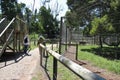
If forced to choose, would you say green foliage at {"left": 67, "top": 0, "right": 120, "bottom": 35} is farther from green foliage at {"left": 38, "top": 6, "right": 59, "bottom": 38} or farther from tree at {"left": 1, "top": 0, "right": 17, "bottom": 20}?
tree at {"left": 1, "top": 0, "right": 17, "bottom": 20}

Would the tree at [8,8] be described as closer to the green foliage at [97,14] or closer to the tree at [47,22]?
the tree at [47,22]

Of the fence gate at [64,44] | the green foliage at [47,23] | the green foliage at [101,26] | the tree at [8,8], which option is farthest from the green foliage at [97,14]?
the tree at [8,8]

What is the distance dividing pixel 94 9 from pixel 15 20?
19.3 meters

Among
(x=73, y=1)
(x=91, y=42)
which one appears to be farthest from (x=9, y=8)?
(x=73, y=1)

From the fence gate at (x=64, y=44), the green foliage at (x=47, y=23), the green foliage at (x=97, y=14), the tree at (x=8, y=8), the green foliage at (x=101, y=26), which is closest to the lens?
the fence gate at (x=64, y=44)

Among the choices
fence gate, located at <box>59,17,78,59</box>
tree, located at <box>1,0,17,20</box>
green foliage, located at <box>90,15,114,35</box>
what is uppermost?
tree, located at <box>1,0,17,20</box>

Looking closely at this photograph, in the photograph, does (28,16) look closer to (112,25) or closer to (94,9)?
(94,9)

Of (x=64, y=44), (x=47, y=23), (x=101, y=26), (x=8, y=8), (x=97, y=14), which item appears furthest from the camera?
(x=8, y=8)

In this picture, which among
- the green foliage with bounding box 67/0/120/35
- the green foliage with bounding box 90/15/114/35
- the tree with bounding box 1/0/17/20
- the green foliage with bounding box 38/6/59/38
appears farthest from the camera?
the green foliage with bounding box 38/6/59/38

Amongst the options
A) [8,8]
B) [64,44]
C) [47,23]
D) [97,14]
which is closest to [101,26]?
[97,14]

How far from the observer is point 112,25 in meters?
30.0

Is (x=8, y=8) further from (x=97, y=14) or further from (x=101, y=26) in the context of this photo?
(x=101, y=26)

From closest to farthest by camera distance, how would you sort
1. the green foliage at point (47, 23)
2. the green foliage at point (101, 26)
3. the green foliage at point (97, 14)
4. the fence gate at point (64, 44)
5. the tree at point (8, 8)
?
the fence gate at point (64, 44) → the green foliage at point (97, 14) → the green foliage at point (101, 26) → the tree at point (8, 8) → the green foliage at point (47, 23)

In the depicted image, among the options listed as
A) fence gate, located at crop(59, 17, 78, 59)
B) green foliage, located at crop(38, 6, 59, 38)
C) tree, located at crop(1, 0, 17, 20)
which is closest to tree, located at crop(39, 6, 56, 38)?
green foliage, located at crop(38, 6, 59, 38)
